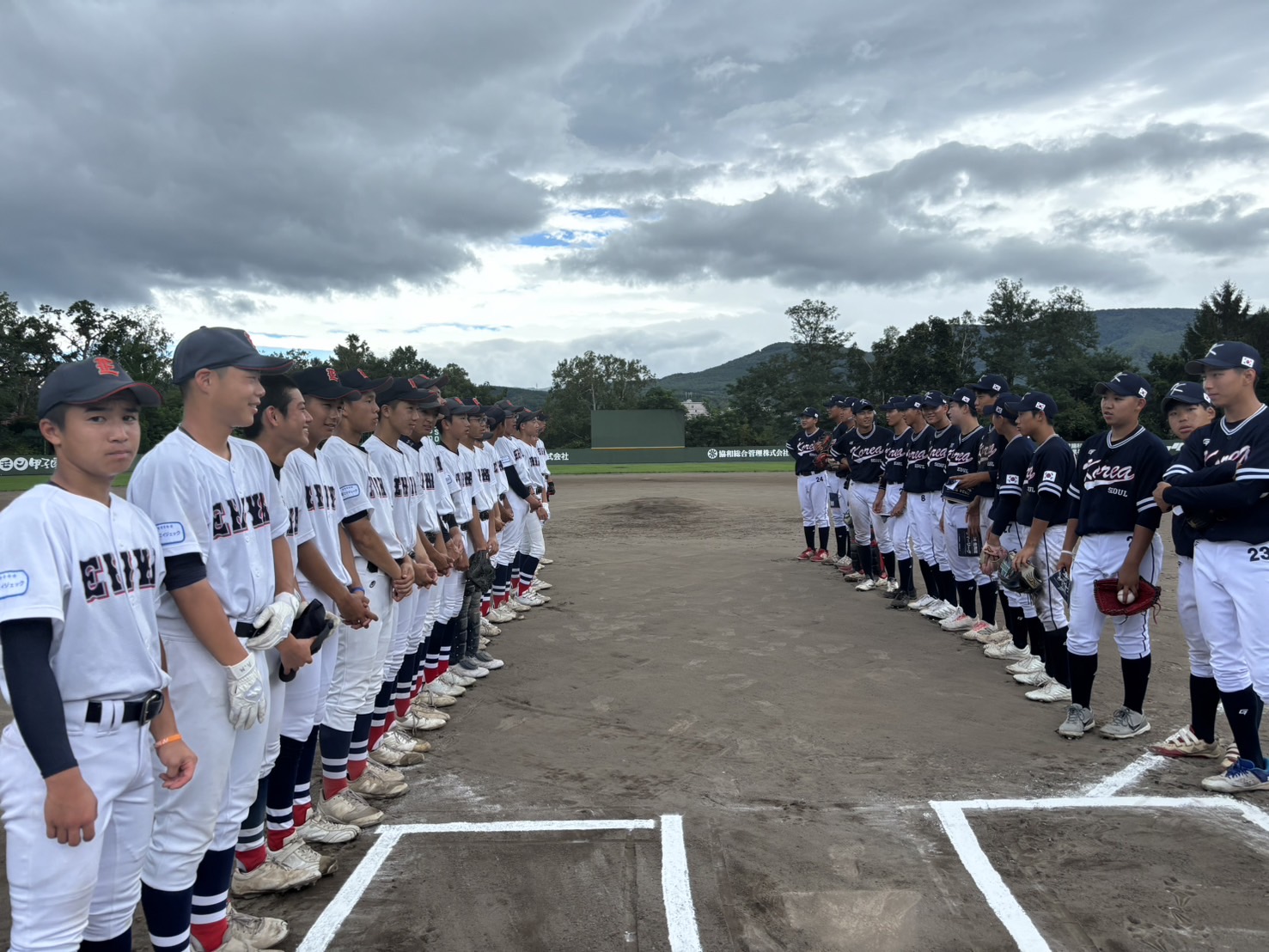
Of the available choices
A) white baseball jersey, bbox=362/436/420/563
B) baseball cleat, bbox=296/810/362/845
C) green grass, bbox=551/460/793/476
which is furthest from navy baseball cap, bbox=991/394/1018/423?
green grass, bbox=551/460/793/476

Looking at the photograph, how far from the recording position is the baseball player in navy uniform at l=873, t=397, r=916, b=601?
9516mm

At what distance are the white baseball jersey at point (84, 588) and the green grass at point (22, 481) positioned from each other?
25.3m

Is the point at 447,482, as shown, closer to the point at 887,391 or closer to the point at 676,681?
the point at 676,681

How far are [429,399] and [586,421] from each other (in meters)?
63.5

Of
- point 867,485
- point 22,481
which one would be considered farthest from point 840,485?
point 22,481

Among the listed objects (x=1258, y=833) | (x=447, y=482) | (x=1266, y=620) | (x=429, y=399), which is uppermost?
(x=429, y=399)

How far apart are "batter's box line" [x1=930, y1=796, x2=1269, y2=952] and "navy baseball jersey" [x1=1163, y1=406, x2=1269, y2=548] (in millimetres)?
1341

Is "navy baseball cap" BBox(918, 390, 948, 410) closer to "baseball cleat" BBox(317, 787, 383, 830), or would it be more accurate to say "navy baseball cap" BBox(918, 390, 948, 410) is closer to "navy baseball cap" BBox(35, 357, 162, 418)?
"baseball cleat" BBox(317, 787, 383, 830)

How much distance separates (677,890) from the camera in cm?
334

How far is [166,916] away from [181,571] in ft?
3.69

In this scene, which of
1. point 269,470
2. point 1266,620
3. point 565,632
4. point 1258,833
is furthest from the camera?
point 565,632

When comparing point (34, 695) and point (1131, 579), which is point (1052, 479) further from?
point (34, 695)

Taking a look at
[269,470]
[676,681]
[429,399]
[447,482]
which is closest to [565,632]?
[676,681]

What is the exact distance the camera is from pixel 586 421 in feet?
225
